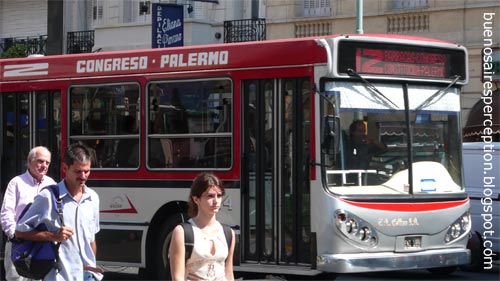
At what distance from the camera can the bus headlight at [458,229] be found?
41.5ft

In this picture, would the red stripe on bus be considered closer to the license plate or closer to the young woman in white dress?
the license plate

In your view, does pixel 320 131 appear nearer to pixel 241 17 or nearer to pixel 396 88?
pixel 396 88

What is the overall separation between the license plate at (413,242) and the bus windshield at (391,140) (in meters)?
0.51

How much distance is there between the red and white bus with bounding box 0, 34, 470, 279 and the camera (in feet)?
39.4

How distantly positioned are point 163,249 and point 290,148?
2.13 metres

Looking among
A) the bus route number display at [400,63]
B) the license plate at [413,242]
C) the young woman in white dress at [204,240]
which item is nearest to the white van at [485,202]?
the bus route number display at [400,63]

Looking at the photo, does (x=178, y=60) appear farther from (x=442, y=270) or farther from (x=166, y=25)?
(x=166, y=25)

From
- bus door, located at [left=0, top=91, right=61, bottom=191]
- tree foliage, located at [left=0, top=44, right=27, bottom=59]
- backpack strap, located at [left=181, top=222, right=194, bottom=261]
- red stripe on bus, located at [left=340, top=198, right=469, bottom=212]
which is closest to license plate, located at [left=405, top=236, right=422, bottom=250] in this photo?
red stripe on bus, located at [left=340, top=198, right=469, bottom=212]

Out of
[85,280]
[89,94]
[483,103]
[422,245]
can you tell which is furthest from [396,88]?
[483,103]

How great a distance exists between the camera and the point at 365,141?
40.0 ft

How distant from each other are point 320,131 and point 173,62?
7.98ft

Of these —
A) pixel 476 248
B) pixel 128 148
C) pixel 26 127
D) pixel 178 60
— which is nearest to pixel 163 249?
pixel 128 148

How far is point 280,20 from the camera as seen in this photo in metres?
29.8

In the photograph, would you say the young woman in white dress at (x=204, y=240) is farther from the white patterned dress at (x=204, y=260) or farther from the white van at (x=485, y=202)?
the white van at (x=485, y=202)
